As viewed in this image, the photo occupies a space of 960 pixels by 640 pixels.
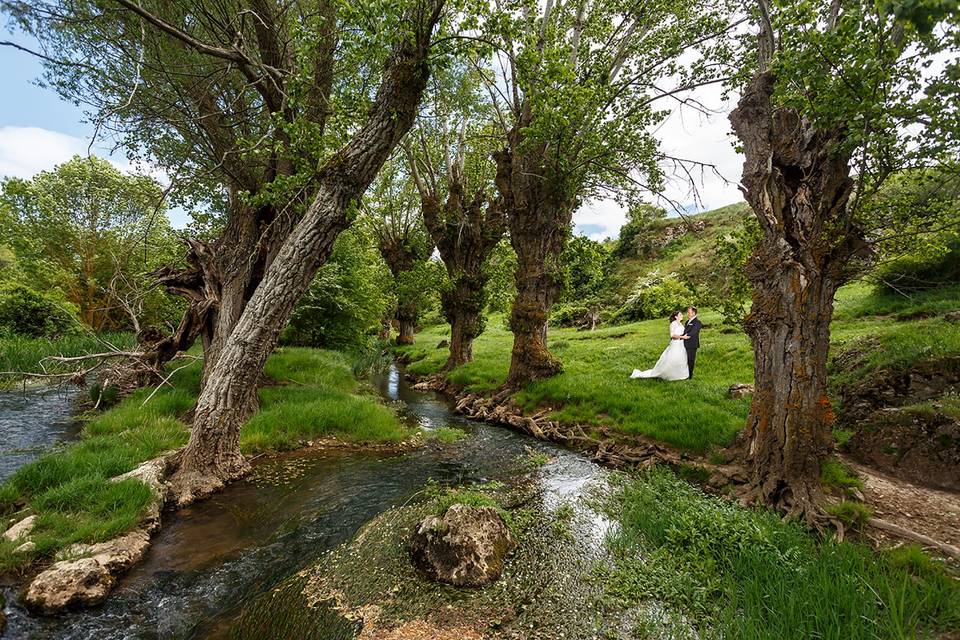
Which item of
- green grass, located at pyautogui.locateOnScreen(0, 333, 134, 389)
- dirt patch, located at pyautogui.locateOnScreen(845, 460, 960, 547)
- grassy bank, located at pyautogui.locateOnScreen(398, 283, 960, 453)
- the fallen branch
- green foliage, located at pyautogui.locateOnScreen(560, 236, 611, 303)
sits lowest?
dirt patch, located at pyautogui.locateOnScreen(845, 460, 960, 547)

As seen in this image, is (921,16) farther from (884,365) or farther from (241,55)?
(884,365)

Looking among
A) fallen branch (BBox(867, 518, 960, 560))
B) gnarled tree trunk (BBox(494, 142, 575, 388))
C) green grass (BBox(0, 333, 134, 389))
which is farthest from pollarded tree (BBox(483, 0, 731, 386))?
green grass (BBox(0, 333, 134, 389))

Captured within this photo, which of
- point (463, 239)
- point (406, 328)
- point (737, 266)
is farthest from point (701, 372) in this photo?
point (406, 328)

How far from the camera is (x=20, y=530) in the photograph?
430 cm

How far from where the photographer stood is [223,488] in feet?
20.7

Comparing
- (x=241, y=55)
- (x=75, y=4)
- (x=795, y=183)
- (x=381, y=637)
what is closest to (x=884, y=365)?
(x=795, y=183)

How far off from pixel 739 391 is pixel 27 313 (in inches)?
1183

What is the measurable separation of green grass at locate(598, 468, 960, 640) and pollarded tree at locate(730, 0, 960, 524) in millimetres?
1247

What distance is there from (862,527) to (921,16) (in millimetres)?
5815

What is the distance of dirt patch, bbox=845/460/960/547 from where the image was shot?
482 cm

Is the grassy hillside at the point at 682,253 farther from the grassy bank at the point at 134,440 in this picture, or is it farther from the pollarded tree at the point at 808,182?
the grassy bank at the point at 134,440

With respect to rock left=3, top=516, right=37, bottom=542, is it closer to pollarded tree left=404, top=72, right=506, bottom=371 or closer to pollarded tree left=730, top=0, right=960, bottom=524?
pollarded tree left=730, top=0, right=960, bottom=524

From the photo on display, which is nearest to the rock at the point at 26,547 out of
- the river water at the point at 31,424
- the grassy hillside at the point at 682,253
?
the river water at the point at 31,424

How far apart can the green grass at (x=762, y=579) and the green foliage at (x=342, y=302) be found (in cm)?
1583
